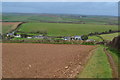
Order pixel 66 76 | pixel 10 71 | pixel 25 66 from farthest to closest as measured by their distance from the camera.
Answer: pixel 25 66
pixel 10 71
pixel 66 76

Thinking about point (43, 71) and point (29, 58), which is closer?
point (43, 71)

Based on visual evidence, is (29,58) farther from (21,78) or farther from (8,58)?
(21,78)

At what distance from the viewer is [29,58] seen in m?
12.8

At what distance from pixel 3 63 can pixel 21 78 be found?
2.95 metres

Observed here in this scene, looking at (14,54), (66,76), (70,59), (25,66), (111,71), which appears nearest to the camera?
(111,71)

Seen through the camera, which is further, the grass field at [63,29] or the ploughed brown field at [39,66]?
the grass field at [63,29]

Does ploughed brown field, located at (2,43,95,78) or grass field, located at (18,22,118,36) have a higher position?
grass field, located at (18,22,118,36)

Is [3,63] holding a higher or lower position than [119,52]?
lower

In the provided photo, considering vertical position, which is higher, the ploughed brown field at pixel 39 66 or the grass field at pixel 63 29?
the grass field at pixel 63 29

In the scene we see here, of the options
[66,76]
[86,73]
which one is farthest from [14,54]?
[86,73]

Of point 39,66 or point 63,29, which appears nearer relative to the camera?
point 39,66

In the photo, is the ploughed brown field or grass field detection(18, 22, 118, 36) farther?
grass field detection(18, 22, 118, 36)

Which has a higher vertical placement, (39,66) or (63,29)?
(63,29)

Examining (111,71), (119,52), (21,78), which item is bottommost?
(21,78)
